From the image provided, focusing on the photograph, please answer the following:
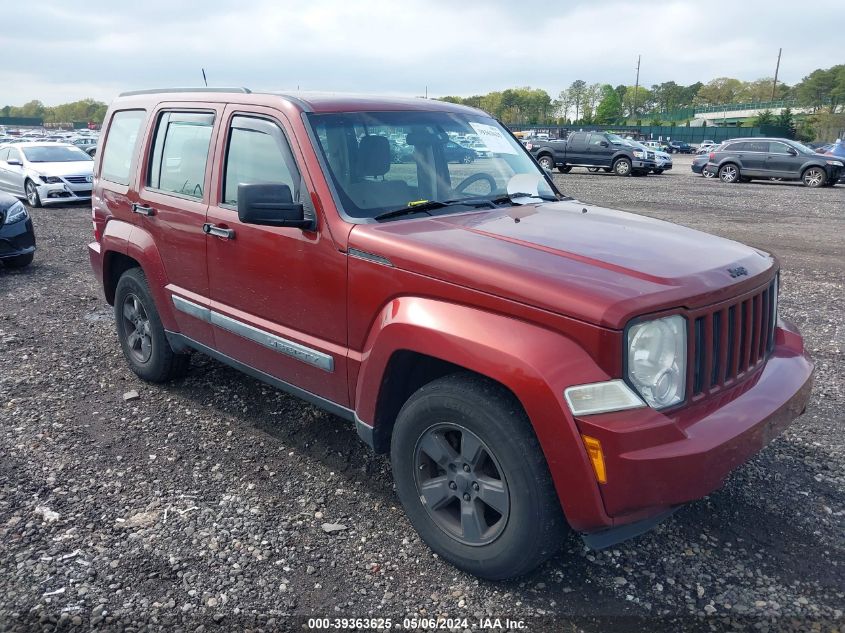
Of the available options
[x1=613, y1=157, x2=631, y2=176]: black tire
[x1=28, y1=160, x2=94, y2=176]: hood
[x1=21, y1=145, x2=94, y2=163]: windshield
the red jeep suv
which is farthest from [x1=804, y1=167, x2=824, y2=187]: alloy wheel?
the red jeep suv

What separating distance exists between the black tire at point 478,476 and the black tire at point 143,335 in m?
2.45

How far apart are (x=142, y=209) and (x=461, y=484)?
2951 mm

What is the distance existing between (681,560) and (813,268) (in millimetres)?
7567

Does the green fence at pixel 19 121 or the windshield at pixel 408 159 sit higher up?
the green fence at pixel 19 121

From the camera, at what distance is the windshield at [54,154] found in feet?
53.3

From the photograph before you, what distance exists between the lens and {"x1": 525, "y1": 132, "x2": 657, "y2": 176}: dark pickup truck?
2641cm

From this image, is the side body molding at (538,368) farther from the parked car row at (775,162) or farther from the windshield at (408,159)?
the parked car row at (775,162)

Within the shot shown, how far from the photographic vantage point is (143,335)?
5062 mm

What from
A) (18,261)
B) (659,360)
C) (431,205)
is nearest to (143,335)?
(431,205)

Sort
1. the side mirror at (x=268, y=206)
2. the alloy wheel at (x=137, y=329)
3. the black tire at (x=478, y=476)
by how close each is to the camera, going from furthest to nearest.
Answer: the alloy wheel at (x=137, y=329)
the side mirror at (x=268, y=206)
the black tire at (x=478, y=476)

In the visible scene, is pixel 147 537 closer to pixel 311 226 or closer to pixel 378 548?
pixel 378 548

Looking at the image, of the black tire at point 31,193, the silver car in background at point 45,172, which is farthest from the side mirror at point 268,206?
the black tire at point 31,193

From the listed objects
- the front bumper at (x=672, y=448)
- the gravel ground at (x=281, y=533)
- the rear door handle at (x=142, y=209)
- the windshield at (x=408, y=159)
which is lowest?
the gravel ground at (x=281, y=533)

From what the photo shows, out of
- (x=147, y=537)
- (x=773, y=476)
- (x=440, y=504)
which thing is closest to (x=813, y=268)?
(x=773, y=476)
